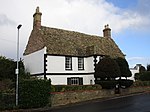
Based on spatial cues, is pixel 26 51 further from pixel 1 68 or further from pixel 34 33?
pixel 1 68

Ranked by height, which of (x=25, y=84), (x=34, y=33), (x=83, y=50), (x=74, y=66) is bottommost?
(x=25, y=84)

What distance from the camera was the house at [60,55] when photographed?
31.1 meters

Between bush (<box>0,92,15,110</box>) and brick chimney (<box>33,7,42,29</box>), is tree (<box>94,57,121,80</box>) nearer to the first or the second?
brick chimney (<box>33,7,42,29</box>)

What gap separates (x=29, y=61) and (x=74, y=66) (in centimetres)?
703

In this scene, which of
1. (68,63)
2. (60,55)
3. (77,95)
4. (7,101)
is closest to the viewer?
(7,101)

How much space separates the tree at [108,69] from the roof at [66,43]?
3906 mm

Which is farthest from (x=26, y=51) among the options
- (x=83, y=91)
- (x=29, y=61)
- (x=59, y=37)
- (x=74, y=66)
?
(x=83, y=91)

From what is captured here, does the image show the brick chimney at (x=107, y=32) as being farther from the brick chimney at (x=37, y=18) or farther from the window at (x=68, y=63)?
the brick chimney at (x=37, y=18)

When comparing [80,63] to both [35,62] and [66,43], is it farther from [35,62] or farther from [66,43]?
[35,62]

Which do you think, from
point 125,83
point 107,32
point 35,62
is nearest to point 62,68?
point 35,62

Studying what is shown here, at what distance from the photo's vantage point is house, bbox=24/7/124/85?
102 ft

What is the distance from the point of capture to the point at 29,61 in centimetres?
3550

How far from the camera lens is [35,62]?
33.2m

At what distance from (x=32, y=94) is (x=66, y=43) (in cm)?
1450
